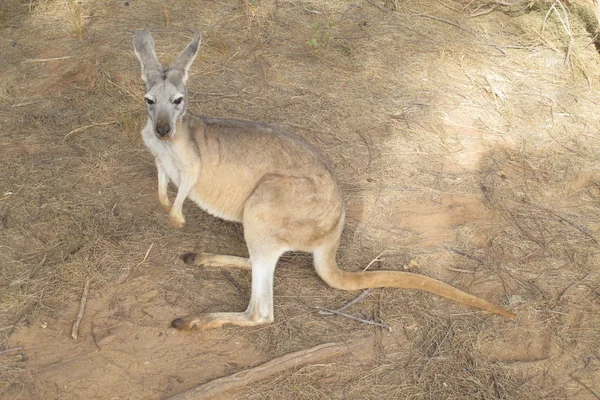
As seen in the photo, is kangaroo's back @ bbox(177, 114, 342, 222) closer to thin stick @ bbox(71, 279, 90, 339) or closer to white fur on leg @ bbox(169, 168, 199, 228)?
white fur on leg @ bbox(169, 168, 199, 228)

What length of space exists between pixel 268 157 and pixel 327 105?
2.21m

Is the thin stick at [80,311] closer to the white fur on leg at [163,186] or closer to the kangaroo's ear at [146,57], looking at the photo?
the white fur on leg at [163,186]

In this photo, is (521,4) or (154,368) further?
(521,4)

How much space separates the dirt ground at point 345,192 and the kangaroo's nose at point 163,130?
0.98m

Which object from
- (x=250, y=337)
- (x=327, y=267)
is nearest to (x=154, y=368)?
(x=250, y=337)

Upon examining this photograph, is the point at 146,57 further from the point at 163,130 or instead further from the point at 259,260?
the point at 259,260

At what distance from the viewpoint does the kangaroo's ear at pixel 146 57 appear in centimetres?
397

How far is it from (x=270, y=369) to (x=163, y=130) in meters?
1.62

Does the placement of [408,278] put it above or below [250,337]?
above

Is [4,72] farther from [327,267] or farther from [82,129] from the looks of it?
[327,267]

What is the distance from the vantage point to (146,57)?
404 centimetres

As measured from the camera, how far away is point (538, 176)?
17.9 ft

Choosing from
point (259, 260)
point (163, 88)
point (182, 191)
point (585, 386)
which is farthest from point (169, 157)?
point (585, 386)

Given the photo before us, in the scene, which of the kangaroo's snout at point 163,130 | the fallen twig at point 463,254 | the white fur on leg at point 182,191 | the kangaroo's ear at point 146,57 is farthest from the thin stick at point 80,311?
the fallen twig at point 463,254
